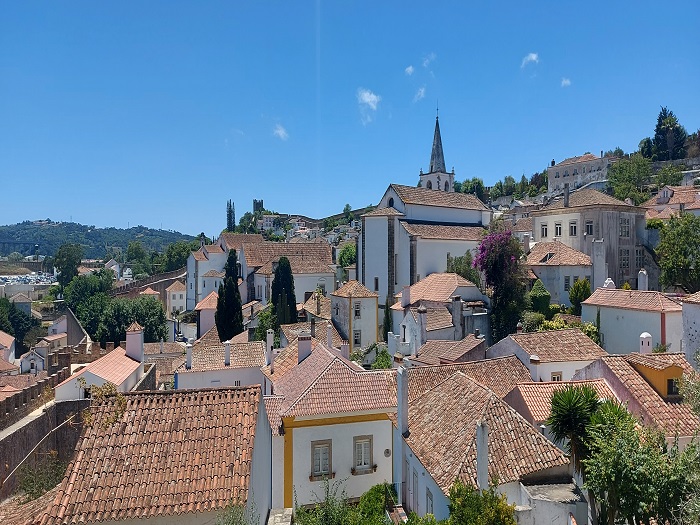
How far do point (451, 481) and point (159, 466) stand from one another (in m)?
5.88

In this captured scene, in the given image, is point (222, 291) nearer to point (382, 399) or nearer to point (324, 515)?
point (382, 399)

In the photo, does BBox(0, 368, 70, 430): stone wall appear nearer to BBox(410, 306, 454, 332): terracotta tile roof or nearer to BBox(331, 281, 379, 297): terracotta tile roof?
BBox(331, 281, 379, 297): terracotta tile roof

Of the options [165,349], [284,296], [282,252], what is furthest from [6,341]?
[284,296]

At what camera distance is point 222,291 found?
141 feet

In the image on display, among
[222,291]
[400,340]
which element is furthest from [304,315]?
[400,340]

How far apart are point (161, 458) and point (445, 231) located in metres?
35.4

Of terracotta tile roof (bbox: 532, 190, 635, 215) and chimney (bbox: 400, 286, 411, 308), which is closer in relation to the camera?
chimney (bbox: 400, 286, 411, 308)

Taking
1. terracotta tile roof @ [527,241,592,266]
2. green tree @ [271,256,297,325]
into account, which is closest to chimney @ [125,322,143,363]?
green tree @ [271,256,297,325]

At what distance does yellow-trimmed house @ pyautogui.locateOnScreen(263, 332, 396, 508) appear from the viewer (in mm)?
13422

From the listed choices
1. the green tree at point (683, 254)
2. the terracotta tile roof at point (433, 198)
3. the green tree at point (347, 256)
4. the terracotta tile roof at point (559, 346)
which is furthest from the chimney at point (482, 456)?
the green tree at point (347, 256)

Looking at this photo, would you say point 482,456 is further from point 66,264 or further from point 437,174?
point 66,264

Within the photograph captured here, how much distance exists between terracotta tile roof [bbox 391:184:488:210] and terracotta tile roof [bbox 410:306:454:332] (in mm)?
12555

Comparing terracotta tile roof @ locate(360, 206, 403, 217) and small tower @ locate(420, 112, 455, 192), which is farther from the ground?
small tower @ locate(420, 112, 455, 192)

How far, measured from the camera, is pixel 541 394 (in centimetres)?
1516
